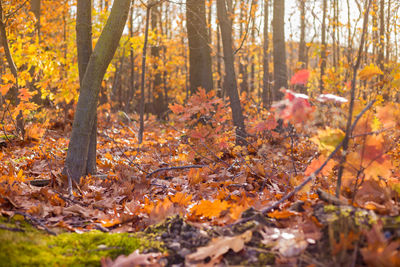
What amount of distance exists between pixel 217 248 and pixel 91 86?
2437 millimetres

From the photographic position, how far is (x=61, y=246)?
1695 mm

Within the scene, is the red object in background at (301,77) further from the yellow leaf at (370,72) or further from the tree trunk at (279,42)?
the tree trunk at (279,42)

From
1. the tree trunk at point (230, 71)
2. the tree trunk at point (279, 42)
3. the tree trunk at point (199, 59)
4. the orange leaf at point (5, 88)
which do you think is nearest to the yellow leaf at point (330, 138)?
the tree trunk at point (230, 71)

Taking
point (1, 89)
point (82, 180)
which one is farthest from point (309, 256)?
point (1, 89)

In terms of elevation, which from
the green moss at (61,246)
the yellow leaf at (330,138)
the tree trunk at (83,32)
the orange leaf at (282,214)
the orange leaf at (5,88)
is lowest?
the green moss at (61,246)

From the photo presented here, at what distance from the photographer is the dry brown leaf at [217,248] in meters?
1.48

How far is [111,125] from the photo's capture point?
10406 mm

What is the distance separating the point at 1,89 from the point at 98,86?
3715mm

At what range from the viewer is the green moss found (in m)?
1.48

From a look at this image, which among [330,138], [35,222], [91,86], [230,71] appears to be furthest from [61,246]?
[230,71]

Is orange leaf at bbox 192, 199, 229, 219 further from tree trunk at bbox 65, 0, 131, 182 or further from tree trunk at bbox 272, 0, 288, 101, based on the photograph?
tree trunk at bbox 272, 0, 288, 101

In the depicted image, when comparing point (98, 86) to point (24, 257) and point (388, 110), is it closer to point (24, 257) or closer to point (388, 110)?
point (24, 257)

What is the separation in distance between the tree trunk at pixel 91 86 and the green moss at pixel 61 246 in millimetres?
1531

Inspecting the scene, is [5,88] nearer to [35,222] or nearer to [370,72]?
[35,222]
